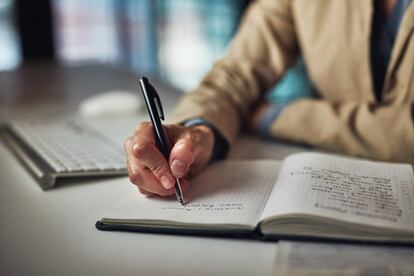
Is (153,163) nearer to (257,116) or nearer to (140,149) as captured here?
(140,149)

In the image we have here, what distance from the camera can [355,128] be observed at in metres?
0.95

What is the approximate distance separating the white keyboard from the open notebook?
146 millimetres

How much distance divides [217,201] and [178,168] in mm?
71

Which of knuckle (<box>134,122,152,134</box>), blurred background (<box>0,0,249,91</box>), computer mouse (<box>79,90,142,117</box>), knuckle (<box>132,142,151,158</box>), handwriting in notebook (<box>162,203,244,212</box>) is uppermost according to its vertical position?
knuckle (<box>134,122,152,134</box>)

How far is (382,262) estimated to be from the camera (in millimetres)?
564

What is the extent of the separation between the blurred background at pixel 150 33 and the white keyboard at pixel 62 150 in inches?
88.3

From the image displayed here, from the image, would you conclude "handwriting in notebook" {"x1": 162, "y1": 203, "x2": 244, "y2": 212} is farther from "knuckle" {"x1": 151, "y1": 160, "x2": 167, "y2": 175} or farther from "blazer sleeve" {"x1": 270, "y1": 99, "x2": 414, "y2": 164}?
"blazer sleeve" {"x1": 270, "y1": 99, "x2": 414, "y2": 164}

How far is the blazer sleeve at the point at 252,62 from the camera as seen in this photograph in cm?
108

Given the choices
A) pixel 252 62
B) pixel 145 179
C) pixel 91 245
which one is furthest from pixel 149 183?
pixel 252 62

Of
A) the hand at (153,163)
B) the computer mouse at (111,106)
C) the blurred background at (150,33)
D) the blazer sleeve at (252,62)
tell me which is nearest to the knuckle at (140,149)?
the hand at (153,163)

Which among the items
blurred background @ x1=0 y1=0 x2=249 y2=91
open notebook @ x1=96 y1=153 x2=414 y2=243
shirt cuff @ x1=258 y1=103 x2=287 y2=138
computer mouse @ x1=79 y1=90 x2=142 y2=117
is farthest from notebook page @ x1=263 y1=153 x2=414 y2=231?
blurred background @ x1=0 y1=0 x2=249 y2=91

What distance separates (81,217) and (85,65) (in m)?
1.32

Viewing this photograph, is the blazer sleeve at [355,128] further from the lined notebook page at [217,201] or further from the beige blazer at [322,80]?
the lined notebook page at [217,201]

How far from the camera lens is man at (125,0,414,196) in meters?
0.83
